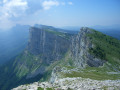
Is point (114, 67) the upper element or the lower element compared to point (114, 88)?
lower

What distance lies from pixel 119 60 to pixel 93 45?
110ft

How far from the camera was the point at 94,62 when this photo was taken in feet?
365

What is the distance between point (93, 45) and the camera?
134 m

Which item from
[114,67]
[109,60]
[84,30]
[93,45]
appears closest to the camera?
[114,67]

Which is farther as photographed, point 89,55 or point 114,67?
point 89,55

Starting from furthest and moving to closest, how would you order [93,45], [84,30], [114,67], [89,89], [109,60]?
[84,30], [93,45], [109,60], [114,67], [89,89]

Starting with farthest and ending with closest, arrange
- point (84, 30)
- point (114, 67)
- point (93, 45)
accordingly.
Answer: point (84, 30), point (93, 45), point (114, 67)

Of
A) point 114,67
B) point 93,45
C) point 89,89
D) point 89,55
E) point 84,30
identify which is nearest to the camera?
point 89,89

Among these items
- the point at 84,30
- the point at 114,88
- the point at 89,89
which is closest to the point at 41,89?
the point at 89,89

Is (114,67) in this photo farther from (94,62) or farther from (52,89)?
(52,89)

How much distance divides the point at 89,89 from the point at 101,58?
81.9 m

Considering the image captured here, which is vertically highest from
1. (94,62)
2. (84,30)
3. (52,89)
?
(84,30)

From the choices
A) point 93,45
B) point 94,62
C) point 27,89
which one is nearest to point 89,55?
point 94,62

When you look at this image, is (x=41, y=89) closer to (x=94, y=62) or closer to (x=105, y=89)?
(x=105, y=89)
